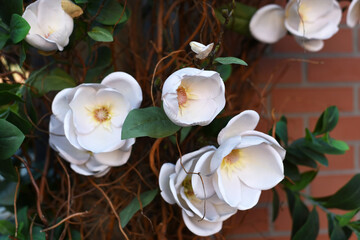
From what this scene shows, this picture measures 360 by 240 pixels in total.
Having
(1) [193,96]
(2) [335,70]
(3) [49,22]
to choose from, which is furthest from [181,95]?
(2) [335,70]

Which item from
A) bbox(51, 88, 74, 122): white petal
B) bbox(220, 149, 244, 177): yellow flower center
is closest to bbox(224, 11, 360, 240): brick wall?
bbox(220, 149, 244, 177): yellow flower center

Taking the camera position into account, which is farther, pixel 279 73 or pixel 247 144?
pixel 279 73

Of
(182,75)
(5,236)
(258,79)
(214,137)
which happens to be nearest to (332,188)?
(258,79)

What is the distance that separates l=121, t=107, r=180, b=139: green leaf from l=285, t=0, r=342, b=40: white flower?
333 millimetres

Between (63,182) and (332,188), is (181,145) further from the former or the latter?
(332,188)

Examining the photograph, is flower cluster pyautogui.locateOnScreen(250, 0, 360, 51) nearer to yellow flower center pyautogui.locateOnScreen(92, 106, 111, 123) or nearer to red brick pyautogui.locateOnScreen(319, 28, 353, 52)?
red brick pyautogui.locateOnScreen(319, 28, 353, 52)

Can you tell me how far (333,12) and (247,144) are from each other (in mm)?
367

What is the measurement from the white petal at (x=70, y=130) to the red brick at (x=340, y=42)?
0.66 metres

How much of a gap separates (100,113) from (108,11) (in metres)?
0.18

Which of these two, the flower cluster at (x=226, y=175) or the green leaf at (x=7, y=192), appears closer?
the flower cluster at (x=226, y=175)

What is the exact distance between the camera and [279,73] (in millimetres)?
914

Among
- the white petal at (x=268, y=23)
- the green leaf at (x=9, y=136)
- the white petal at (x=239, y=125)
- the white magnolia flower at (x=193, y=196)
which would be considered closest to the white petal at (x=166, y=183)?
the white magnolia flower at (x=193, y=196)

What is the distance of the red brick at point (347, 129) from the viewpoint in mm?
950

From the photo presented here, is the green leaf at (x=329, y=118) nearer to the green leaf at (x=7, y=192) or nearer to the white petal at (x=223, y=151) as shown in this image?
the white petal at (x=223, y=151)
